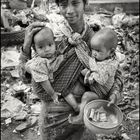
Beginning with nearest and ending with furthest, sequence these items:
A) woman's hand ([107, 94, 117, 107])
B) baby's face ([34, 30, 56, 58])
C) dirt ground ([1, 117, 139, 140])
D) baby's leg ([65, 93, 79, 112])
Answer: baby's face ([34, 30, 56, 58]) < woman's hand ([107, 94, 117, 107]) < baby's leg ([65, 93, 79, 112]) < dirt ground ([1, 117, 139, 140])

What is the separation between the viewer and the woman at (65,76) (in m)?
2.11

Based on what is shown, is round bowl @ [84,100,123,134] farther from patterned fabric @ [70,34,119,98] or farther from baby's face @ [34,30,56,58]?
baby's face @ [34,30,56,58]

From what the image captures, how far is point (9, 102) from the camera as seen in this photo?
15.3 feet

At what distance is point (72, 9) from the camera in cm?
209

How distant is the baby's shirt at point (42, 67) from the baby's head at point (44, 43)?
46 mm

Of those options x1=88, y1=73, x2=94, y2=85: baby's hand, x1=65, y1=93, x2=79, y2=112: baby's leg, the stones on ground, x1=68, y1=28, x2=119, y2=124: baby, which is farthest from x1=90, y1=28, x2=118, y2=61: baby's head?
the stones on ground

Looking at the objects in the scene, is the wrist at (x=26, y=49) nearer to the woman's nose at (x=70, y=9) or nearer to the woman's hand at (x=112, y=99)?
the woman's nose at (x=70, y=9)

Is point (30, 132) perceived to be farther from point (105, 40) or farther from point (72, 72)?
point (105, 40)

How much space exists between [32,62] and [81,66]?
0.37 metres

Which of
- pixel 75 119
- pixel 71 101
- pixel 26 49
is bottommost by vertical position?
pixel 75 119

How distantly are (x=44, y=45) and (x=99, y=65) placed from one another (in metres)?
0.41

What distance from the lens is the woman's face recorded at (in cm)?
209

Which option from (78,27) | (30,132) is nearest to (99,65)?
(78,27)

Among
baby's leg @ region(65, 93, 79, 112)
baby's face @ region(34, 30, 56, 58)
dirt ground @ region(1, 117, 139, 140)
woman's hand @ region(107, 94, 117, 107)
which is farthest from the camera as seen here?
dirt ground @ region(1, 117, 139, 140)
